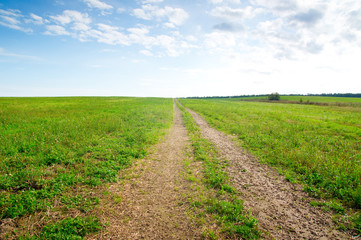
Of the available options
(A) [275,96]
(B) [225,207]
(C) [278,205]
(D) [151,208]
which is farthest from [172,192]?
(A) [275,96]

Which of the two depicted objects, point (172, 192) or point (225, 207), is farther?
point (172, 192)

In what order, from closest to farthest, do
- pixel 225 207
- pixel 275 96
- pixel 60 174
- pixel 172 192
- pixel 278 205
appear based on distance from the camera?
1. pixel 225 207
2. pixel 278 205
3. pixel 172 192
4. pixel 60 174
5. pixel 275 96

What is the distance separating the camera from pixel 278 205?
5.43 meters

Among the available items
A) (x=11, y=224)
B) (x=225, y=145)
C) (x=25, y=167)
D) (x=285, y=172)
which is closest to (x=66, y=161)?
(x=25, y=167)

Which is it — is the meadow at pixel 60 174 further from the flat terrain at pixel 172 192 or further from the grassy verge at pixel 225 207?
the grassy verge at pixel 225 207

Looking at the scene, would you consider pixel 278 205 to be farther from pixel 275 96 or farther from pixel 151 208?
pixel 275 96

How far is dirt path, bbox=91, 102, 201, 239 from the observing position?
4.24 m

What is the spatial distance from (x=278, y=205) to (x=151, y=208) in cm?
406

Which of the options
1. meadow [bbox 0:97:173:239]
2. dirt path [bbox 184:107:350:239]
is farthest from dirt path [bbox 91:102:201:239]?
dirt path [bbox 184:107:350:239]

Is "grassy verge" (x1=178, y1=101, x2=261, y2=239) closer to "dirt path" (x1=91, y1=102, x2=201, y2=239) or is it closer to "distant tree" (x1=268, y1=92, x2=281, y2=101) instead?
"dirt path" (x1=91, y1=102, x2=201, y2=239)

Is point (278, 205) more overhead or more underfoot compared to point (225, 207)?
more underfoot

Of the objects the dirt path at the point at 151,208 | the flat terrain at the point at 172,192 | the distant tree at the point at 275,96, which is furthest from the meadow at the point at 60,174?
the distant tree at the point at 275,96

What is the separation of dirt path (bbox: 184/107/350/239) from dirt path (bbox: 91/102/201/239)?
2.09 metres

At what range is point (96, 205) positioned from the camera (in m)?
5.18
